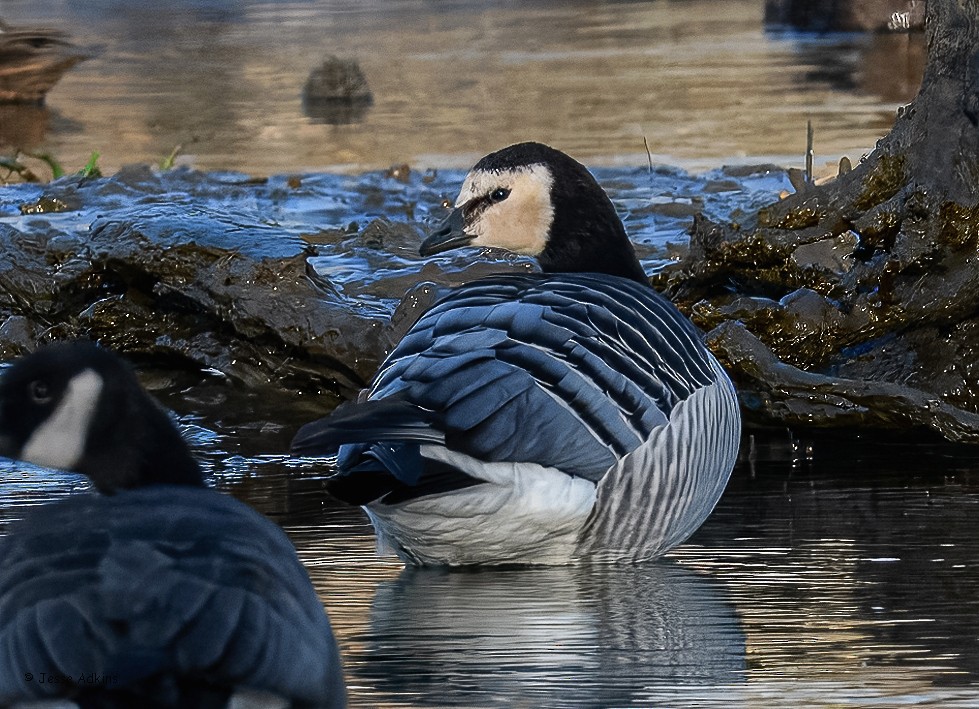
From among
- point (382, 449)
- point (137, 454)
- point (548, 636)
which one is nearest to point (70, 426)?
point (137, 454)

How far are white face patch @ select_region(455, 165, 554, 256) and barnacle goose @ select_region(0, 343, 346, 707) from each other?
82.7 inches

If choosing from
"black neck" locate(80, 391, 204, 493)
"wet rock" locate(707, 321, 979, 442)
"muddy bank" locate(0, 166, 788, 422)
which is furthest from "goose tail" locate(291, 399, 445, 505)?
"muddy bank" locate(0, 166, 788, 422)

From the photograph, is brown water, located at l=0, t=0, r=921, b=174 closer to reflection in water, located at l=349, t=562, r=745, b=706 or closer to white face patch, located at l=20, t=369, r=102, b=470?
reflection in water, located at l=349, t=562, r=745, b=706

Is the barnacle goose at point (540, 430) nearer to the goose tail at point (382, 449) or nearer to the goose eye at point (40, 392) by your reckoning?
the goose tail at point (382, 449)

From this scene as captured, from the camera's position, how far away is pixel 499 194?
5.29 metres

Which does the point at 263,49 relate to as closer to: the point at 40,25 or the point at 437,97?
the point at 40,25

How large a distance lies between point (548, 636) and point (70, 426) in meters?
1.33

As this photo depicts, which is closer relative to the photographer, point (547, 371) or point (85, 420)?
point (85, 420)

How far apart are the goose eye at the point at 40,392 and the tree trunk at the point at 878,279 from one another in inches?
129

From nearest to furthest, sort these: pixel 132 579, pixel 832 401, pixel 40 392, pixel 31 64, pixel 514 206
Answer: pixel 132 579 → pixel 40 392 → pixel 514 206 → pixel 832 401 → pixel 31 64

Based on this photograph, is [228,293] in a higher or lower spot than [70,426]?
lower

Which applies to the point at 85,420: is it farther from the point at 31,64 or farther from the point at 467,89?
the point at 467,89

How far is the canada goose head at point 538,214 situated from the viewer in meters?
5.26

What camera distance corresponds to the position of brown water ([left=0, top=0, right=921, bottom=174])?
13.1m
